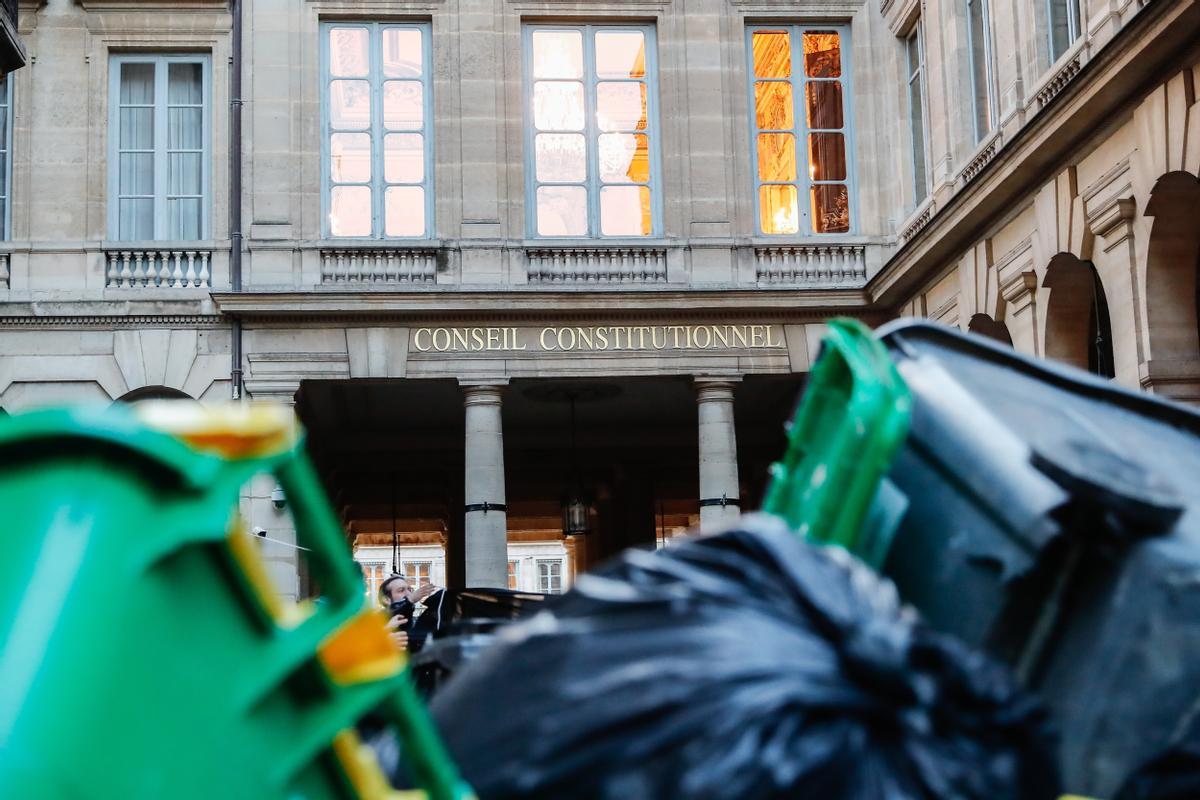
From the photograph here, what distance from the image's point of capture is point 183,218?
→ 2098 cm

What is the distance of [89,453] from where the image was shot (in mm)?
1692

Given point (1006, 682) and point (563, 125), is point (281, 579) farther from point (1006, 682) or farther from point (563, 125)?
point (1006, 682)

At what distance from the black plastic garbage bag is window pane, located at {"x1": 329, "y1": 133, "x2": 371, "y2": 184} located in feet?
63.5

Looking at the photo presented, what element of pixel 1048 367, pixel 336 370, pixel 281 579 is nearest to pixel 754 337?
pixel 336 370

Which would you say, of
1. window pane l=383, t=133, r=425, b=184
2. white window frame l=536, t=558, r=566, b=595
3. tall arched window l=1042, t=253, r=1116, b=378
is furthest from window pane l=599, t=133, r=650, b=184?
white window frame l=536, t=558, r=566, b=595

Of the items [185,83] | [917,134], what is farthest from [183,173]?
[917,134]

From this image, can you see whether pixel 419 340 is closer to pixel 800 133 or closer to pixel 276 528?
pixel 276 528

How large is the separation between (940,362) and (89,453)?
79.6 inches

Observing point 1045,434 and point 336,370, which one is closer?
point 1045,434

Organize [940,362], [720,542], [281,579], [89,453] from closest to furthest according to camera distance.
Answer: [89,453], [720,542], [940,362], [281,579]

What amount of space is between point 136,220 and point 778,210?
8286 mm

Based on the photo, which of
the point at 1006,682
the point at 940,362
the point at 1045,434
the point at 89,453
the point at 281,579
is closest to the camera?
the point at 89,453

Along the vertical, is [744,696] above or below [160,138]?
below

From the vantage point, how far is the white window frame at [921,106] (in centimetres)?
2025
